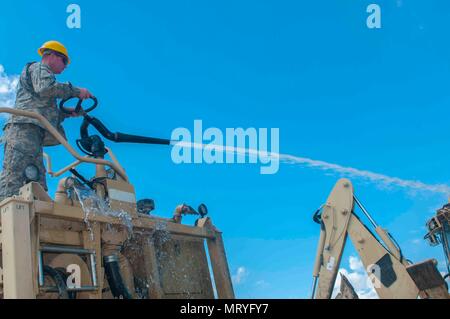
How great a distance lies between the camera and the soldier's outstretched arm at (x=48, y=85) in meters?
6.13

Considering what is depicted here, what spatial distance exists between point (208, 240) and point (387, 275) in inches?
91.7

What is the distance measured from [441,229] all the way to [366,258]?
1278 mm

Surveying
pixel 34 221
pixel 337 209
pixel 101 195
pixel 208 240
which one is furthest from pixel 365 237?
pixel 34 221

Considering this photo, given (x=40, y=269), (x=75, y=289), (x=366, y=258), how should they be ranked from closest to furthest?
(x=40, y=269)
(x=75, y=289)
(x=366, y=258)

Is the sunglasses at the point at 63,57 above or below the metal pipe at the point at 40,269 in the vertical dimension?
above

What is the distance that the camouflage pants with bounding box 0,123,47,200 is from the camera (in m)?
5.77

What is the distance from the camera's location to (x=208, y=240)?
22.6 ft

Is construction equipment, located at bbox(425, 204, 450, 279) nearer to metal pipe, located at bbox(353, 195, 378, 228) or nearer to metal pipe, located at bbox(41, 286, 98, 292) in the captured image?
metal pipe, located at bbox(353, 195, 378, 228)

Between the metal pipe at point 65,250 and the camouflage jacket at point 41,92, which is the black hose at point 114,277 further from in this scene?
the camouflage jacket at point 41,92

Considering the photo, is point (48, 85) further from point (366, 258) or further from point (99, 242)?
point (366, 258)

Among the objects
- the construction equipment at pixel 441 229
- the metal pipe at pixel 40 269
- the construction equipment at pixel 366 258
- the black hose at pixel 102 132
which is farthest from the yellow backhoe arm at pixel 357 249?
the metal pipe at pixel 40 269

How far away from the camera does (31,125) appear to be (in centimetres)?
605

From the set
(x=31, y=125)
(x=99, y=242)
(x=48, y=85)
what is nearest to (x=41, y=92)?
(x=48, y=85)

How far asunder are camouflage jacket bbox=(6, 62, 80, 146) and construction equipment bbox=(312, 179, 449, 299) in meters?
3.28
